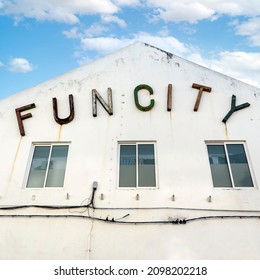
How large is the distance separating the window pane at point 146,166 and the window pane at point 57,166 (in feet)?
9.22

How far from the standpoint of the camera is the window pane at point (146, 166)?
731 centimetres

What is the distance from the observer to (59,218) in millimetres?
6691

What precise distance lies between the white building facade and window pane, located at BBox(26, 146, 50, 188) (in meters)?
0.04

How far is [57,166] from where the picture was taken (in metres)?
7.86

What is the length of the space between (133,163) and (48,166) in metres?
3.19

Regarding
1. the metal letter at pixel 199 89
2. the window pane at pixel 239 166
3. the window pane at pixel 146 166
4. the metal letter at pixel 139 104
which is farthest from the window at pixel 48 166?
the window pane at pixel 239 166

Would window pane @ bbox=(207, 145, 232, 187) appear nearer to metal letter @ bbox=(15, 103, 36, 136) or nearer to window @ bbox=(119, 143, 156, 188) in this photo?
window @ bbox=(119, 143, 156, 188)

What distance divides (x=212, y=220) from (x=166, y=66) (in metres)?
6.60

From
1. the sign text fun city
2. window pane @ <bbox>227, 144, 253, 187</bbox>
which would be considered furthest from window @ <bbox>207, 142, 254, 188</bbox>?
the sign text fun city

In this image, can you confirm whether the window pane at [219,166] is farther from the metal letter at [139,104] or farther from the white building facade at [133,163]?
the metal letter at [139,104]

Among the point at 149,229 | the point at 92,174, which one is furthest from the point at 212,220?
the point at 92,174

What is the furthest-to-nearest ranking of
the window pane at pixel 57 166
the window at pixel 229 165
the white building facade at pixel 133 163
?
the window pane at pixel 57 166 < the window at pixel 229 165 < the white building facade at pixel 133 163

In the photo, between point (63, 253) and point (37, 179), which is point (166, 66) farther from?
point (63, 253)

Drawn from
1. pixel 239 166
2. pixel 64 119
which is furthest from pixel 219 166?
pixel 64 119
